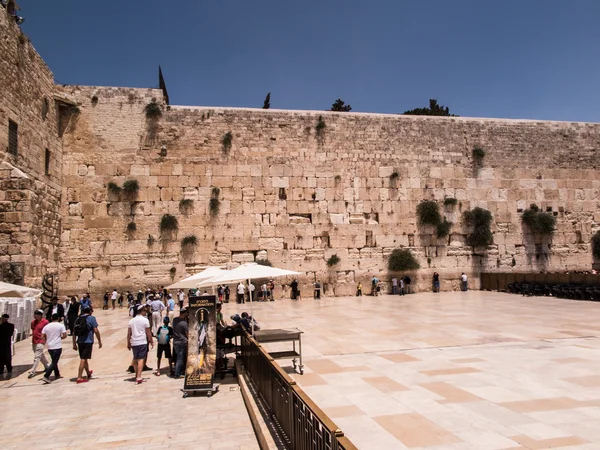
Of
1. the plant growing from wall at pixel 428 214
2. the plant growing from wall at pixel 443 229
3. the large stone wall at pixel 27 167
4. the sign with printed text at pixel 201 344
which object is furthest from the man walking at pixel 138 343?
the plant growing from wall at pixel 443 229

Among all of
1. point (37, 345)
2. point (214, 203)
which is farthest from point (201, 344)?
point (214, 203)

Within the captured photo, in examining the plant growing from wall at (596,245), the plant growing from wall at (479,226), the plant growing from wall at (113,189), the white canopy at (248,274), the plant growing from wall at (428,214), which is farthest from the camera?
the plant growing from wall at (596,245)

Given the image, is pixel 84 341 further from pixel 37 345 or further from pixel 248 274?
pixel 248 274

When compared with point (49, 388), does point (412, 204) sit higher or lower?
higher

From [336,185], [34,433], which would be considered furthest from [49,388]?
[336,185]

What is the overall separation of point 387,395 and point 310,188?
13470 mm

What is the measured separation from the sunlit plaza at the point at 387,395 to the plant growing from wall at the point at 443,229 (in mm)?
8814

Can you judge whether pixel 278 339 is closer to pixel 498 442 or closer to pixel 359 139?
pixel 498 442

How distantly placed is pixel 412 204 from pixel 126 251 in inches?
454

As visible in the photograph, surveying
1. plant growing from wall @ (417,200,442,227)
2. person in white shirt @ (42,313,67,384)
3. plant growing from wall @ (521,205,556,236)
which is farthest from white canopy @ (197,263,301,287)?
plant growing from wall @ (521,205,556,236)

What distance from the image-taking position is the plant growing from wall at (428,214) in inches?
737

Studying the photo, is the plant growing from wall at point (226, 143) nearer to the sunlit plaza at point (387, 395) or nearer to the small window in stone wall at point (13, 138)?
the small window in stone wall at point (13, 138)

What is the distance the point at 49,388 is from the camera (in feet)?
21.5

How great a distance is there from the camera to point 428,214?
737 inches
